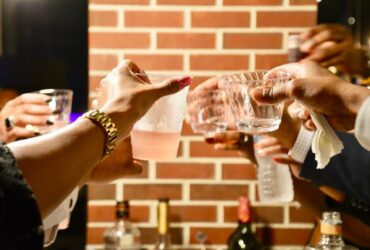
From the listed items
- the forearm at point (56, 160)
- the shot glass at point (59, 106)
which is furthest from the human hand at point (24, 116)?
the forearm at point (56, 160)

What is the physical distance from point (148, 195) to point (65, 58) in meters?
0.58

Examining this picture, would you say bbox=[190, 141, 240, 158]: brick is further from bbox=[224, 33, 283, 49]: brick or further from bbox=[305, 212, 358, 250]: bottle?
bbox=[305, 212, 358, 250]: bottle

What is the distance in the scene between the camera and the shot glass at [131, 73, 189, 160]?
109 centimetres

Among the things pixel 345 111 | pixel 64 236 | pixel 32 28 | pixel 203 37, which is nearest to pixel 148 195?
pixel 64 236

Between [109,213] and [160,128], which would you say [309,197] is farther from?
[160,128]

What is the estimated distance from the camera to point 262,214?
1.91 metres

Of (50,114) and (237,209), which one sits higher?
(50,114)

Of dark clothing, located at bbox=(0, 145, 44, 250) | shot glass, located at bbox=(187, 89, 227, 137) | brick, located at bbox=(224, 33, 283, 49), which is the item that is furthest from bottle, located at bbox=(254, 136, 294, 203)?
dark clothing, located at bbox=(0, 145, 44, 250)

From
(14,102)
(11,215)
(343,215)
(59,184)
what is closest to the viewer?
(11,215)

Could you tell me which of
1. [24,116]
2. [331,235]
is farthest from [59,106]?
[331,235]

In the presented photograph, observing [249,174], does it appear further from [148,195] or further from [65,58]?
[65,58]

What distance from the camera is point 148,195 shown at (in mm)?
1912

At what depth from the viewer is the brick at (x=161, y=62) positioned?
74.1 inches

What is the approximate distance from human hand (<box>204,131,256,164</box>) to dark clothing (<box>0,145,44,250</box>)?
100 cm
